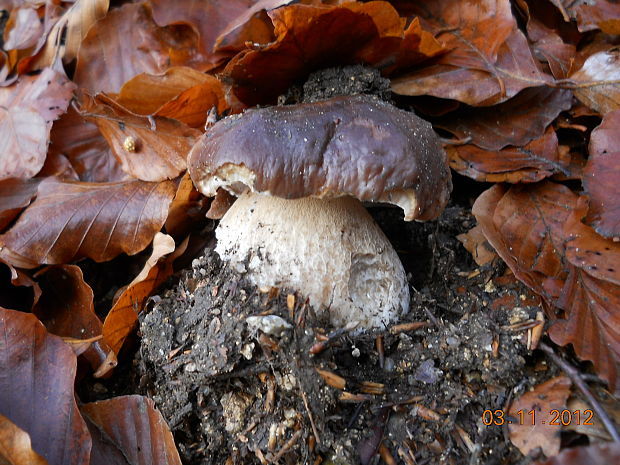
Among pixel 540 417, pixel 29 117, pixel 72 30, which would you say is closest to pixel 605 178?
pixel 540 417

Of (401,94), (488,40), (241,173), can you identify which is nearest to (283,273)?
(241,173)

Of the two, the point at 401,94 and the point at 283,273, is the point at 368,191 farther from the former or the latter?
the point at 401,94

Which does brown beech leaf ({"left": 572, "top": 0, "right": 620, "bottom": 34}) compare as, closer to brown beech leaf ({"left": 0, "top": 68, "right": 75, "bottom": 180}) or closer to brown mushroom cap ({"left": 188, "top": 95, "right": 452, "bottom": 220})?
brown mushroom cap ({"left": 188, "top": 95, "right": 452, "bottom": 220})

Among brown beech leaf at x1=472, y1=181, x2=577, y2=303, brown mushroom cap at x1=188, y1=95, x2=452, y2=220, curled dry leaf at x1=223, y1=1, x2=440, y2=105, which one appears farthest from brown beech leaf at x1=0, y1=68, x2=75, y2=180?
brown beech leaf at x1=472, y1=181, x2=577, y2=303

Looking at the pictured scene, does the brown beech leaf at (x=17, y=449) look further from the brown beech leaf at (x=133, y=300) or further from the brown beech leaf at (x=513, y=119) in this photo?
the brown beech leaf at (x=513, y=119)

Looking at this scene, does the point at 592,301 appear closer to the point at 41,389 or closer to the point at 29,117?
the point at 41,389

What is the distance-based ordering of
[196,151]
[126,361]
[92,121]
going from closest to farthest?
[196,151] → [126,361] → [92,121]
